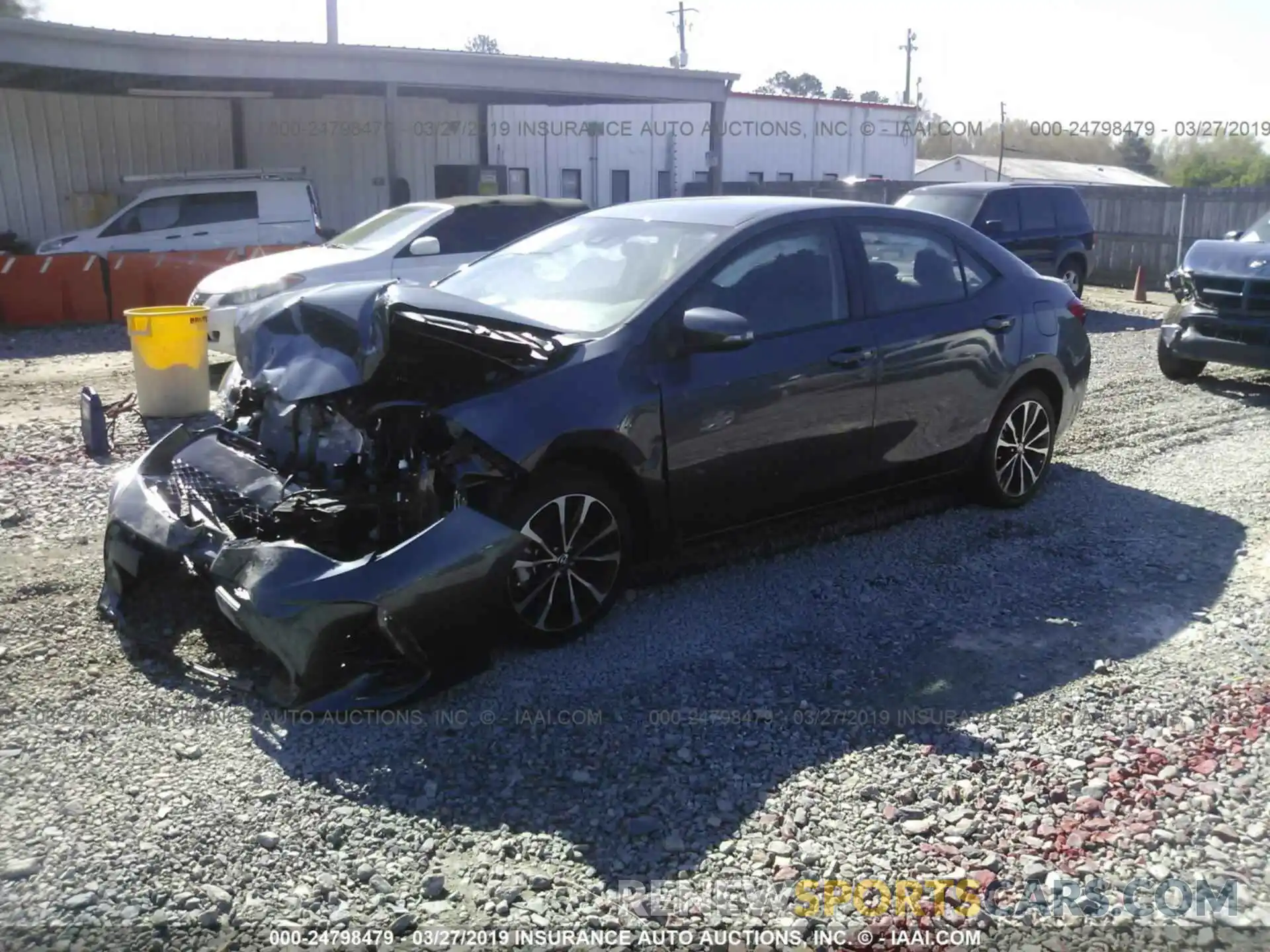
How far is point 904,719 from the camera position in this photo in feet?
13.2

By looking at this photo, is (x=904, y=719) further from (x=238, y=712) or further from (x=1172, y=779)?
(x=238, y=712)

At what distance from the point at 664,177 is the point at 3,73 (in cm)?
1708

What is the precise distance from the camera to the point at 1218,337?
32.1ft

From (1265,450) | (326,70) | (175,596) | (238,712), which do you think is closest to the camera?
(238,712)

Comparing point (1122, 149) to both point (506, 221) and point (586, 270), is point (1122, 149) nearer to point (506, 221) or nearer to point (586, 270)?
point (506, 221)

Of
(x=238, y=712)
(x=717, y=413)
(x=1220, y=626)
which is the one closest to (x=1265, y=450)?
(x=1220, y=626)

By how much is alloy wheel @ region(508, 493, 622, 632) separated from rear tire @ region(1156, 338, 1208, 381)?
7.72m

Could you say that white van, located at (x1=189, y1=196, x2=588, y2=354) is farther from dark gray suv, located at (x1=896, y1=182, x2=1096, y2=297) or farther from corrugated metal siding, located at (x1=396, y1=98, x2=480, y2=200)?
corrugated metal siding, located at (x1=396, y1=98, x2=480, y2=200)

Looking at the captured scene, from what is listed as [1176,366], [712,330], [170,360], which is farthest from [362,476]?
[1176,366]

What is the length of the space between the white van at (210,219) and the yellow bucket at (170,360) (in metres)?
8.13

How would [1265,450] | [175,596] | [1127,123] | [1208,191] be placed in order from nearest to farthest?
[175,596], [1265,450], [1208,191], [1127,123]

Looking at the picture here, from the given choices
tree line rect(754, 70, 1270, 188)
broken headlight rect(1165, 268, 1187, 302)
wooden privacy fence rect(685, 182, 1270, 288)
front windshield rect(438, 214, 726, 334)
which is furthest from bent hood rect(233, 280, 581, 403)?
tree line rect(754, 70, 1270, 188)

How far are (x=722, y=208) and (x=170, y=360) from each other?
4778mm

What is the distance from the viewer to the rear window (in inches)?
582
